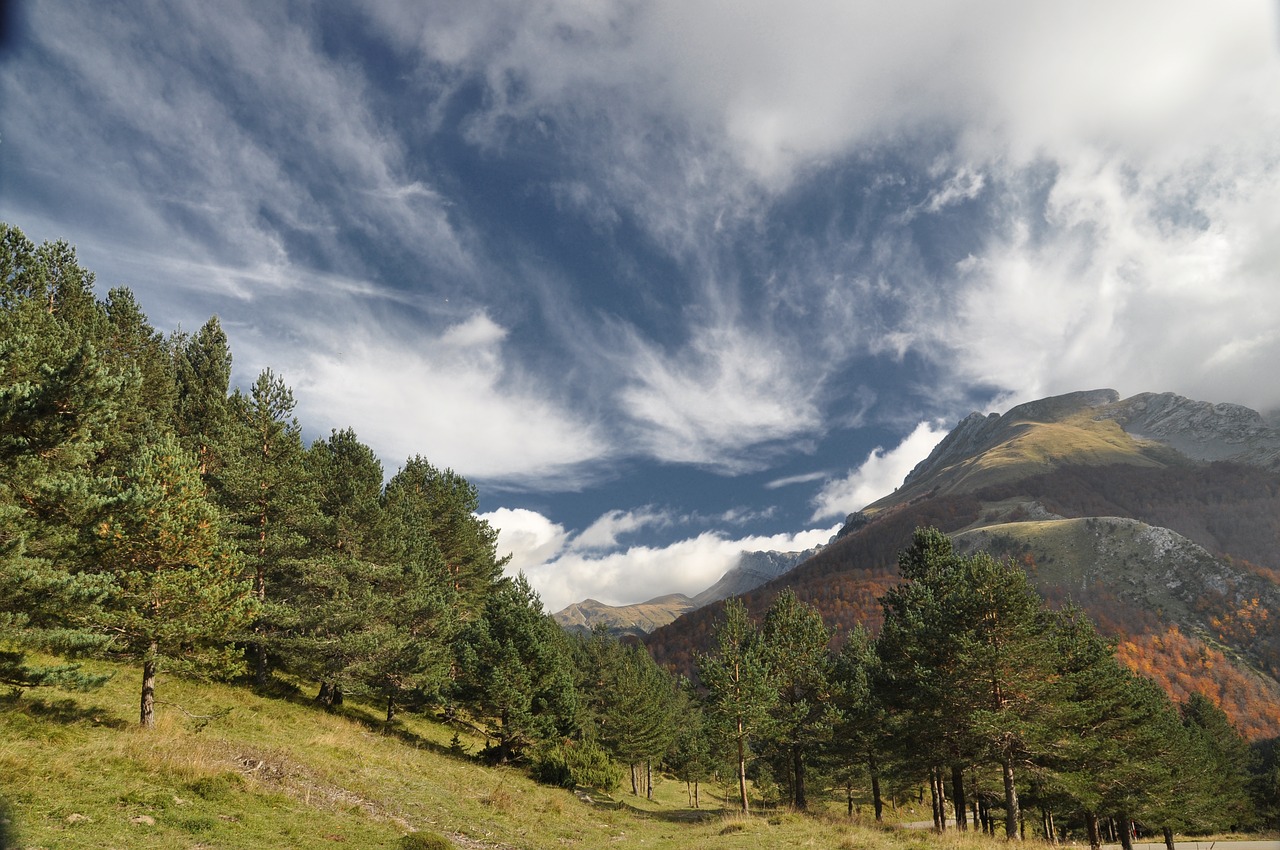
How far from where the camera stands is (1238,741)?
2437 inches

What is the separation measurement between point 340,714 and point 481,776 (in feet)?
31.1

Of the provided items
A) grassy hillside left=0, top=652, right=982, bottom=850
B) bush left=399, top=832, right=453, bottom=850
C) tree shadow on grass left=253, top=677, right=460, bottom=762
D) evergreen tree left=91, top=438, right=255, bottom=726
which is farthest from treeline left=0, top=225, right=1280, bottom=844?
bush left=399, top=832, right=453, bottom=850

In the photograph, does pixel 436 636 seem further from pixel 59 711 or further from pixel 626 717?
pixel 59 711

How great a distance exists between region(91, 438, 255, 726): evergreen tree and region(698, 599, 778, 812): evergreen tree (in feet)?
83.0

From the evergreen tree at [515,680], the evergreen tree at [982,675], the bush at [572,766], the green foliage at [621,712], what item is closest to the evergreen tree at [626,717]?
the green foliage at [621,712]

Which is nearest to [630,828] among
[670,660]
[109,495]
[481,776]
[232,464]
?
[481,776]

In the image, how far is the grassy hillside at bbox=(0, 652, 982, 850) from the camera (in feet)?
37.8

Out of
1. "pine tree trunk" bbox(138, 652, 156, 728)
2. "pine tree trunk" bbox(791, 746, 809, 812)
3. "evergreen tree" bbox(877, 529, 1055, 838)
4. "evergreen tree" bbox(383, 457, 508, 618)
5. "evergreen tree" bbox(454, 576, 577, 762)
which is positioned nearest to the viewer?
"pine tree trunk" bbox(138, 652, 156, 728)

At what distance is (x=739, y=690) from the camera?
33.4m

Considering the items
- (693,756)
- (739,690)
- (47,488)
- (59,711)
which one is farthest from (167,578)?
(693,756)

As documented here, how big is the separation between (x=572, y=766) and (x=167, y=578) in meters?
25.8

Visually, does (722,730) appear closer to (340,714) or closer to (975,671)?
(975,671)

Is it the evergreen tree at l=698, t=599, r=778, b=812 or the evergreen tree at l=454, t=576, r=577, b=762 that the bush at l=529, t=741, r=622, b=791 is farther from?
the evergreen tree at l=698, t=599, r=778, b=812

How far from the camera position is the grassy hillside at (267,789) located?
1151 centimetres
